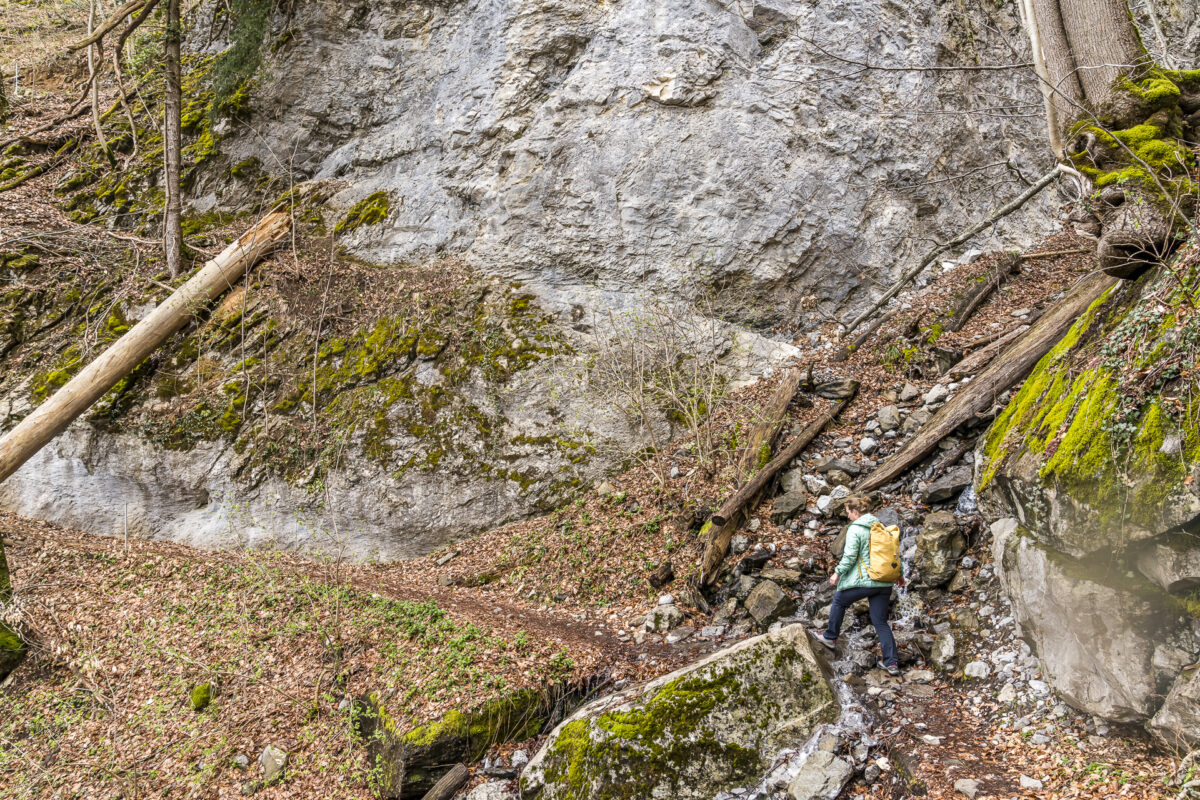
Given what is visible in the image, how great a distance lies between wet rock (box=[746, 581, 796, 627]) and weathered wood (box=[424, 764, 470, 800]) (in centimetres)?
314

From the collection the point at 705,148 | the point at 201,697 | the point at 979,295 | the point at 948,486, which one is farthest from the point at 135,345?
the point at 979,295

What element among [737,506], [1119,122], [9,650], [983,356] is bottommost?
[9,650]

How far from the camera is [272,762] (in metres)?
5.82

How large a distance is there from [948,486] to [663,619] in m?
3.32

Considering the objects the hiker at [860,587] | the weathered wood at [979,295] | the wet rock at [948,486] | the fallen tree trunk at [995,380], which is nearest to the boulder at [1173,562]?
the hiker at [860,587]

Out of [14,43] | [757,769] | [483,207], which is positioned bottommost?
[757,769]

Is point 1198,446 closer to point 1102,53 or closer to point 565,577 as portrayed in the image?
point 1102,53

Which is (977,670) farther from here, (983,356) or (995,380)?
(983,356)

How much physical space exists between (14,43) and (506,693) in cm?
2253

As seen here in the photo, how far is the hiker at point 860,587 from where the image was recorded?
5332 millimetres

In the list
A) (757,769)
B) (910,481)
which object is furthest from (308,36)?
(757,769)

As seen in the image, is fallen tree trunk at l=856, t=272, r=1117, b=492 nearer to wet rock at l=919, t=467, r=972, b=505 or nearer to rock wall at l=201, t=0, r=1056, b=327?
wet rock at l=919, t=467, r=972, b=505

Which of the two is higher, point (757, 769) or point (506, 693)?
point (757, 769)

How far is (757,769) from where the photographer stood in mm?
4613
